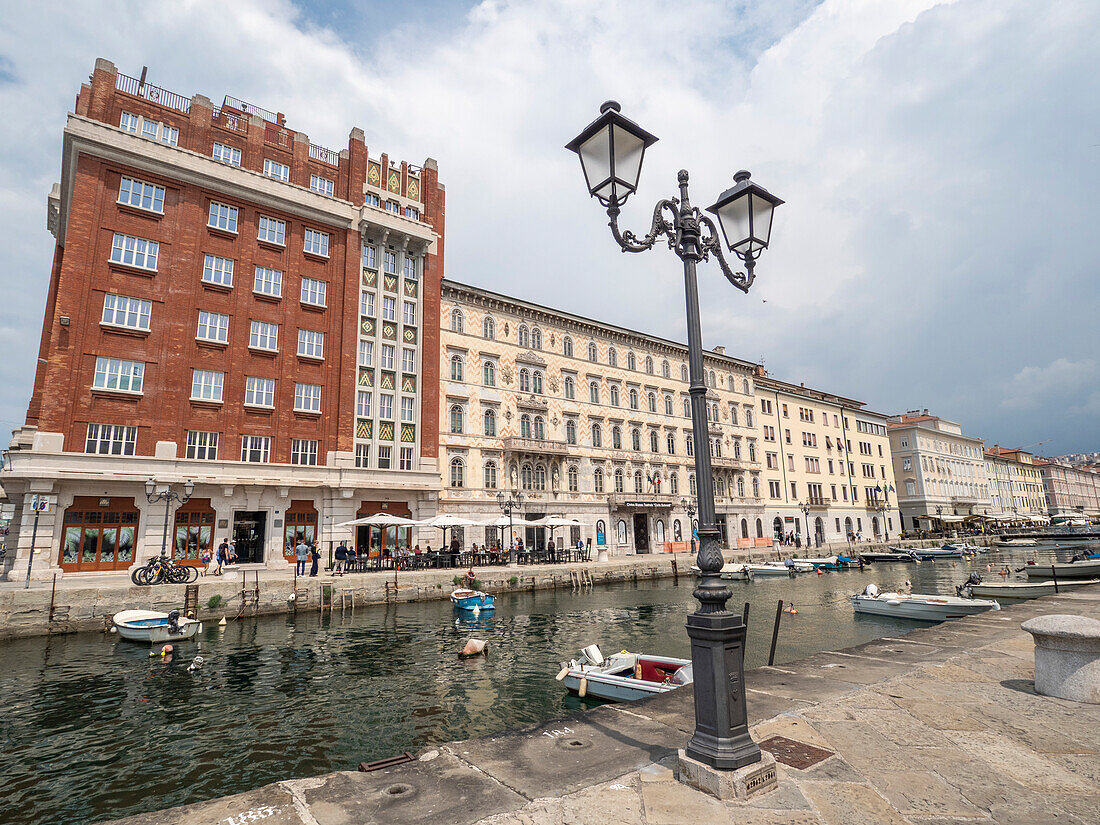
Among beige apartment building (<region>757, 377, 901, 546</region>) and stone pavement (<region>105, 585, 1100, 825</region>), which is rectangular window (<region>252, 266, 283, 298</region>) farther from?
beige apartment building (<region>757, 377, 901, 546</region>)

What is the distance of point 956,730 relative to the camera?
6.12 m

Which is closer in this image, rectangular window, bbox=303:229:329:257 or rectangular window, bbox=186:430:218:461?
rectangular window, bbox=186:430:218:461

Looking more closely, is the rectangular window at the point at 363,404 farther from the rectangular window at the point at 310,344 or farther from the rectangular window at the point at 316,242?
the rectangular window at the point at 316,242

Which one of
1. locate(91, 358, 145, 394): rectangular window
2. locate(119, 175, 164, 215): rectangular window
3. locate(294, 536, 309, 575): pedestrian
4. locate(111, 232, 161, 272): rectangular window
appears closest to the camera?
locate(294, 536, 309, 575): pedestrian

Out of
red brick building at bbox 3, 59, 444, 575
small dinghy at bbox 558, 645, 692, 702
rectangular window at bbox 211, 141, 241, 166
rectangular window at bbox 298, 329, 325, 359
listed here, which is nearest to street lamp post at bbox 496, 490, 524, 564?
red brick building at bbox 3, 59, 444, 575

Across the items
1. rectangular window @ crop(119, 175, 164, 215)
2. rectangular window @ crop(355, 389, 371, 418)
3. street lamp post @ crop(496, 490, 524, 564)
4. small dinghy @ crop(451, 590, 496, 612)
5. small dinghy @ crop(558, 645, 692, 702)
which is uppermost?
rectangular window @ crop(119, 175, 164, 215)

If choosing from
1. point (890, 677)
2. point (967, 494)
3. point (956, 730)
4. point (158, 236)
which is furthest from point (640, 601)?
point (967, 494)

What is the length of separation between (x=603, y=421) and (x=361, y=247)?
23813mm

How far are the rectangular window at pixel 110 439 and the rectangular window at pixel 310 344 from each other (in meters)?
9.97

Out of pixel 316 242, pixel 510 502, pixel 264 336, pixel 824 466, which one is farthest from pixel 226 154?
pixel 824 466

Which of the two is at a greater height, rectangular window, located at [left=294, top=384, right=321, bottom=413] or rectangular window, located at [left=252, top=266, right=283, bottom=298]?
rectangular window, located at [left=252, top=266, right=283, bottom=298]

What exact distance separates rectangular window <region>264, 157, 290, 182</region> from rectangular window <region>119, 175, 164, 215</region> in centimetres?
634

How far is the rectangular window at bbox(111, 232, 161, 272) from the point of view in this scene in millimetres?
29484

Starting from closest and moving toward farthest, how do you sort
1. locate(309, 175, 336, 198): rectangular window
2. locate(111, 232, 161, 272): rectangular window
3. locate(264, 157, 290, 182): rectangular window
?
locate(111, 232, 161, 272): rectangular window, locate(264, 157, 290, 182): rectangular window, locate(309, 175, 336, 198): rectangular window
